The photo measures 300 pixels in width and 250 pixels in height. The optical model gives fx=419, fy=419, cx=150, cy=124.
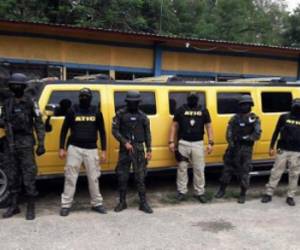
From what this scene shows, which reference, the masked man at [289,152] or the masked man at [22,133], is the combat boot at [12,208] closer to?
the masked man at [22,133]

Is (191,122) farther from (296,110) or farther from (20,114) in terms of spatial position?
(20,114)

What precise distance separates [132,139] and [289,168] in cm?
265

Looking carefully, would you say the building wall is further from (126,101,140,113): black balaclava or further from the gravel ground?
(126,101,140,113): black balaclava

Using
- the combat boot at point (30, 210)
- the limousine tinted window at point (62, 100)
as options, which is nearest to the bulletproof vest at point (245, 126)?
the limousine tinted window at point (62, 100)

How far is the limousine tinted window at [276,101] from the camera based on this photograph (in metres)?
7.58

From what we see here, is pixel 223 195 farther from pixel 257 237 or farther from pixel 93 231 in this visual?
pixel 93 231

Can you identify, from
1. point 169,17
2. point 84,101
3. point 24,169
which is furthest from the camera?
point 169,17

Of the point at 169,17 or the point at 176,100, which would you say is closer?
the point at 176,100

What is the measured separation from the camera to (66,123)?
5723 mm

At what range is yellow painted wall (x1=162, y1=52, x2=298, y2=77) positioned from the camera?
13.4m

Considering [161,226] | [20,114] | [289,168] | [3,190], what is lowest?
[161,226]

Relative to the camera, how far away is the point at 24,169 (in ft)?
18.0

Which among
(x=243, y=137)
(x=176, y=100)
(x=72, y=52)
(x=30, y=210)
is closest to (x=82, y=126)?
(x=30, y=210)

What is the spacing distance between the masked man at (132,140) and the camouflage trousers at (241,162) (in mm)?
1505
